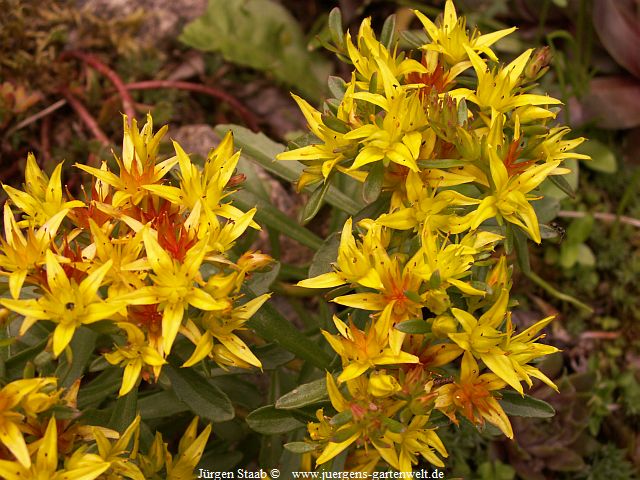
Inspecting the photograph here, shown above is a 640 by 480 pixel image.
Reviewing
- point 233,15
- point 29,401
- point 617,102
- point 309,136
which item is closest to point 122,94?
point 233,15

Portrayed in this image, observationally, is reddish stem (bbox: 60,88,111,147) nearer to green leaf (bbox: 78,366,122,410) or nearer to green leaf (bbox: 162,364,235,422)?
green leaf (bbox: 78,366,122,410)

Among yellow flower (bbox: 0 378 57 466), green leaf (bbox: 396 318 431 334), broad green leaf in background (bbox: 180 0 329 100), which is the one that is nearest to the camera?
yellow flower (bbox: 0 378 57 466)

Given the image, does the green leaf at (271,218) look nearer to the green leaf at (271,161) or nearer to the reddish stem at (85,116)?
the green leaf at (271,161)

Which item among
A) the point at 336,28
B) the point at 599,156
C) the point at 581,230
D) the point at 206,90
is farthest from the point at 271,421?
the point at 599,156

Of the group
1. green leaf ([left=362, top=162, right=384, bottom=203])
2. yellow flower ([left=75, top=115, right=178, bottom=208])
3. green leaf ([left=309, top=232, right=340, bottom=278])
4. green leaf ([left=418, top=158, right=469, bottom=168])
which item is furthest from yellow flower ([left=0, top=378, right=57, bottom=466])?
green leaf ([left=418, top=158, right=469, bottom=168])

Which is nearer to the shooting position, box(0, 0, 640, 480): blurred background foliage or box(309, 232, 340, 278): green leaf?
box(309, 232, 340, 278): green leaf

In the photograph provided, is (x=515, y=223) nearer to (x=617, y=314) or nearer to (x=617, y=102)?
(x=617, y=314)

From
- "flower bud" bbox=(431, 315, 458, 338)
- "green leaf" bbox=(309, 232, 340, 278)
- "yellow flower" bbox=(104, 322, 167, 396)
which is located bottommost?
"flower bud" bbox=(431, 315, 458, 338)

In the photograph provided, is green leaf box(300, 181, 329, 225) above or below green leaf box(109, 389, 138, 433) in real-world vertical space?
above
